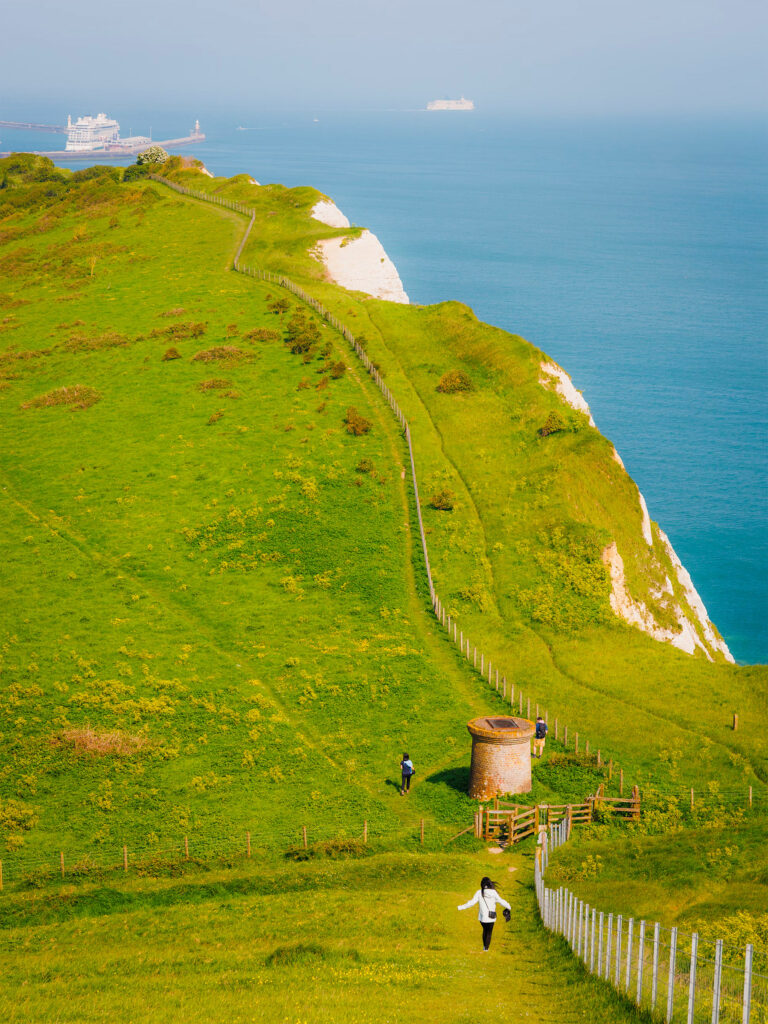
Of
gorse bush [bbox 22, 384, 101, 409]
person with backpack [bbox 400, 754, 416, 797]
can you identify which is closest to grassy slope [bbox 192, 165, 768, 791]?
person with backpack [bbox 400, 754, 416, 797]

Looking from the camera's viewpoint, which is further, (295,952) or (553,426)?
(553,426)

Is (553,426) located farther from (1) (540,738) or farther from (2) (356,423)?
(1) (540,738)

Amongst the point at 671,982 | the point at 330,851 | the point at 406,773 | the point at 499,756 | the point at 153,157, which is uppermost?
the point at 153,157

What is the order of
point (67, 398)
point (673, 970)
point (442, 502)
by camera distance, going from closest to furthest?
1. point (673, 970)
2. point (442, 502)
3. point (67, 398)

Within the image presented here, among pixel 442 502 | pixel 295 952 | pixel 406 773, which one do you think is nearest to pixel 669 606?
pixel 442 502

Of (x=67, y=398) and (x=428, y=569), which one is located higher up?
(x=67, y=398)

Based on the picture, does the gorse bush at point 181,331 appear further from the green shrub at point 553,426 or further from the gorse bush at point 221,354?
the green shrub at point 553,426
